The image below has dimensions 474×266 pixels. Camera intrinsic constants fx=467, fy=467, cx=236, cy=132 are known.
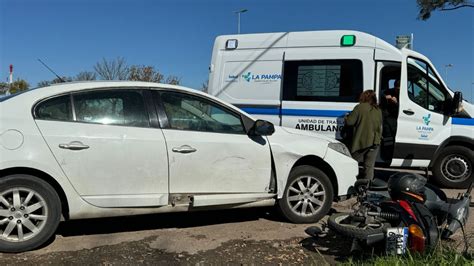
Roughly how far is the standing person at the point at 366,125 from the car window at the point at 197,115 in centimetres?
239

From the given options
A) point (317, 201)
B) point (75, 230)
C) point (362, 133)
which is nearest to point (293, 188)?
point (317, 201)

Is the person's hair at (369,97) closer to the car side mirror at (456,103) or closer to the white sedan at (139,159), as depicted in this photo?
the car side mirror at (456,103)

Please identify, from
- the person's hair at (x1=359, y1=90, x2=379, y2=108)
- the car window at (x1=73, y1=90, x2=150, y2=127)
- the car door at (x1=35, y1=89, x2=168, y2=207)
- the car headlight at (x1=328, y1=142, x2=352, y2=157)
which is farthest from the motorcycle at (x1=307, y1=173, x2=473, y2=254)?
the person's hair at (x1=359, y1=90, x2=379, y2=108)

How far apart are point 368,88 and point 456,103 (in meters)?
1.44

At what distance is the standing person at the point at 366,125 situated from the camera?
677cm

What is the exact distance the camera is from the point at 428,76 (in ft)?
24.9

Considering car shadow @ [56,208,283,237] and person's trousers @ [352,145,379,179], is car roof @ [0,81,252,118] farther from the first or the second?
person's trousers @ [352,145,379,179]

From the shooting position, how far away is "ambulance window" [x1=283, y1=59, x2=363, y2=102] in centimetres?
740

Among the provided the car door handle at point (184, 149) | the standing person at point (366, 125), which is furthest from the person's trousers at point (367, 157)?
the car door handle at point (184, 149)

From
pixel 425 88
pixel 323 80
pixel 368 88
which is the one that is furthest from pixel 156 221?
pixel 425 88

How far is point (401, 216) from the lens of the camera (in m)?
4.03

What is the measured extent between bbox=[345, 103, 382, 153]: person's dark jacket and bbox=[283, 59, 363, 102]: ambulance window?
24.0 inches

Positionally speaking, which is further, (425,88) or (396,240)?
(425,88)

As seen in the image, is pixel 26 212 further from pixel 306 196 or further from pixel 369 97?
pixel 369 97
